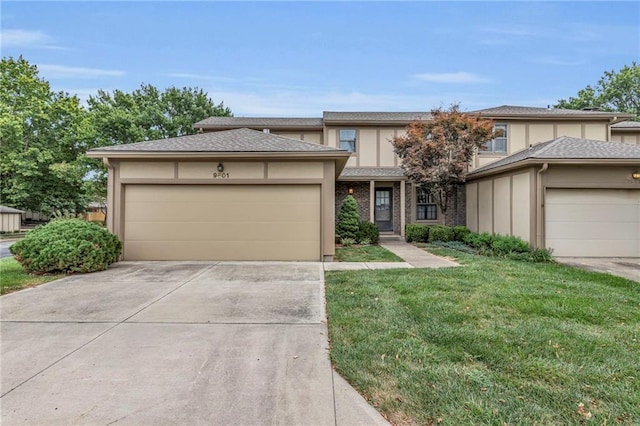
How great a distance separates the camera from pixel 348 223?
12336 mm

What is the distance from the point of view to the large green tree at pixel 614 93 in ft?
92.2

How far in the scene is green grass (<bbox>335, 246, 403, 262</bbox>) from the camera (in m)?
8.90

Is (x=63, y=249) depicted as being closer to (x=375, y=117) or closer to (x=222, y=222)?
(x=222, y=222)

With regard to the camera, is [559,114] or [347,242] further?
[559,114]

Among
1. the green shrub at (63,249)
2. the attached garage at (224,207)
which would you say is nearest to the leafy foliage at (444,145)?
the attached garage at (224,207)

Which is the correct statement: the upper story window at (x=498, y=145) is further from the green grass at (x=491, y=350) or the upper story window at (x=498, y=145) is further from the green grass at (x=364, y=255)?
the green grass at (x=491, y=350)

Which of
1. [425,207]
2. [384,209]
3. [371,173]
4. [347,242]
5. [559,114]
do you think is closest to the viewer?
[347,242]

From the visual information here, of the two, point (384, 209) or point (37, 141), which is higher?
point (37, 141)

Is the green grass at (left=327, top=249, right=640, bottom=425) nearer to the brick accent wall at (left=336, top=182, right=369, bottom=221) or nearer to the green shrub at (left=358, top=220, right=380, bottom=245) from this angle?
the green shrub at (left=358, top=220, right=380, bottom=245)

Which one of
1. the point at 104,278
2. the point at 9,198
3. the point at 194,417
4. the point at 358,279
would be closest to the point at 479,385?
the point at 194,417

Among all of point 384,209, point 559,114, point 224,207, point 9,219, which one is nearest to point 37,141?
point 9,219

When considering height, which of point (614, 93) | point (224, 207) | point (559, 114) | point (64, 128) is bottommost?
point (224, 207)

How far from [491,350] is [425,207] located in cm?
1246

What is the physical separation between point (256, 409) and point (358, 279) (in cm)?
418
